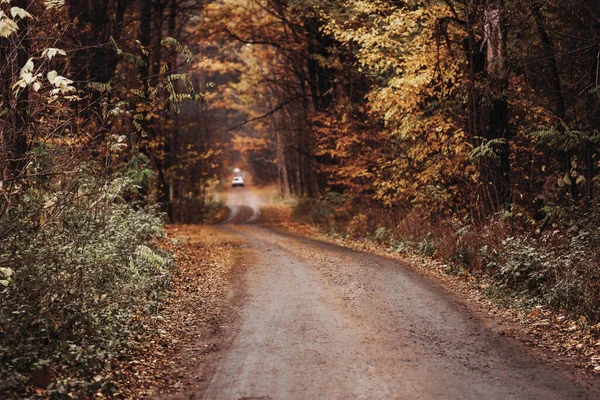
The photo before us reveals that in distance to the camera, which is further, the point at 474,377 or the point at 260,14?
the point at 260,14

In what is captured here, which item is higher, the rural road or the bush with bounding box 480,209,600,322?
the bush with bounding box 480,209,600,322

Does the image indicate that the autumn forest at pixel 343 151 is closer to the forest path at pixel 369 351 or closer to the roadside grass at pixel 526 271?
the roadside grass at pixel 526 271

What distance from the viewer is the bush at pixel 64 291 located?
237 inches

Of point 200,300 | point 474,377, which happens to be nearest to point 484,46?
point 200,300

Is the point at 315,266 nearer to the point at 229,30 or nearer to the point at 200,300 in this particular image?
the point at 200,300

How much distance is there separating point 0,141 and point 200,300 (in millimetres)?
4509

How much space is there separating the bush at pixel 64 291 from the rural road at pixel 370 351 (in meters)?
1.45

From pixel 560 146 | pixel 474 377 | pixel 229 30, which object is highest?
pixel 229 30

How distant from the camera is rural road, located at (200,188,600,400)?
6.07 m

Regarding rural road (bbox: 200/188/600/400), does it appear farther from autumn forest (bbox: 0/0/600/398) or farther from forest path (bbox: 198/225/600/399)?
autumn forest (bbox: 0/0/600/398)

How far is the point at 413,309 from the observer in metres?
9.50

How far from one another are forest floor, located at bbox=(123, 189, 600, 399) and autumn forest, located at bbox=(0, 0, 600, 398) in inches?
23.3

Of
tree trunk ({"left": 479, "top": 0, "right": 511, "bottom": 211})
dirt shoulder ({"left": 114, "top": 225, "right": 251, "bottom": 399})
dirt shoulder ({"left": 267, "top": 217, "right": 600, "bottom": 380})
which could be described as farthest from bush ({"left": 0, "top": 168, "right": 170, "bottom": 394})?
tree trunk ({"left": 479, "top": 0, "right": 511, "bottom": 211})

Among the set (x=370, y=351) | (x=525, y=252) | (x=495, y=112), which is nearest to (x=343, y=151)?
(x=495, y=112)
